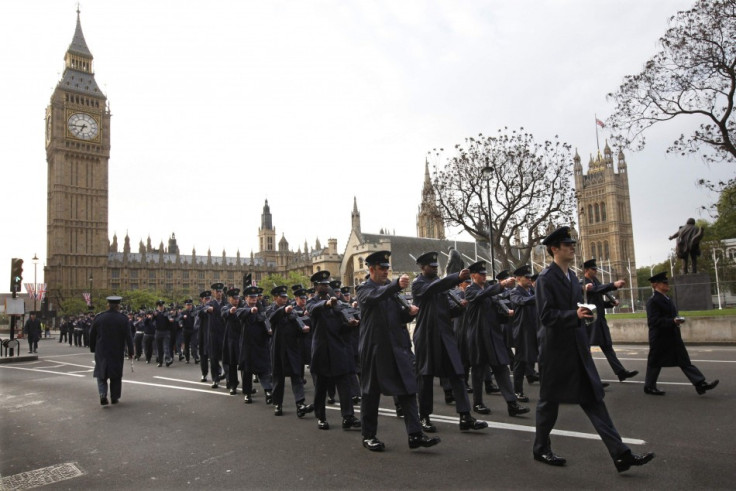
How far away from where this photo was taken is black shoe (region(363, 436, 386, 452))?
226 inches

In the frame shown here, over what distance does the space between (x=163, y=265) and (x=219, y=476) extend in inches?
4870

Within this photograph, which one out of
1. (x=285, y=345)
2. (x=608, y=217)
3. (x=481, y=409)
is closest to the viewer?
(x=481, y=409)

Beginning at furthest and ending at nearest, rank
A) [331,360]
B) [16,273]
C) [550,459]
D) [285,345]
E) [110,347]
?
[16,273] → [110,347] → [285,345] → [331,360] → [550,459]

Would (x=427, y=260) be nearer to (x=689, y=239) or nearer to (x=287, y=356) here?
(x=287, y=356)

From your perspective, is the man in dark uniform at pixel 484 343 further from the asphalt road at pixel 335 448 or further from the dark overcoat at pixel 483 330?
the asphalt road at pixel 335 448

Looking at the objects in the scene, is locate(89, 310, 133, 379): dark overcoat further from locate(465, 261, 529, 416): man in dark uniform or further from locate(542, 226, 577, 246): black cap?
locate(542, 226, 577, 246): black cap

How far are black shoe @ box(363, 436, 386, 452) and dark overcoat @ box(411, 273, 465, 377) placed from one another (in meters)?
1.16

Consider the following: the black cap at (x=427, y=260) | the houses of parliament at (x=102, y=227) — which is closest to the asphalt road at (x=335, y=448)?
the black cap at (x=427, y=260)

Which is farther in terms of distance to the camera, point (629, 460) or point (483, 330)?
point (483, 330)

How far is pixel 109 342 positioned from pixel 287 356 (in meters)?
4.25

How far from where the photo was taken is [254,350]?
30.9ft

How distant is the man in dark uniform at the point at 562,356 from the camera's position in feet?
15.7

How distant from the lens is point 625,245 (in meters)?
116

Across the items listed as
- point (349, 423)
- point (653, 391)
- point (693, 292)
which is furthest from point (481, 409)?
point (693, 292)
